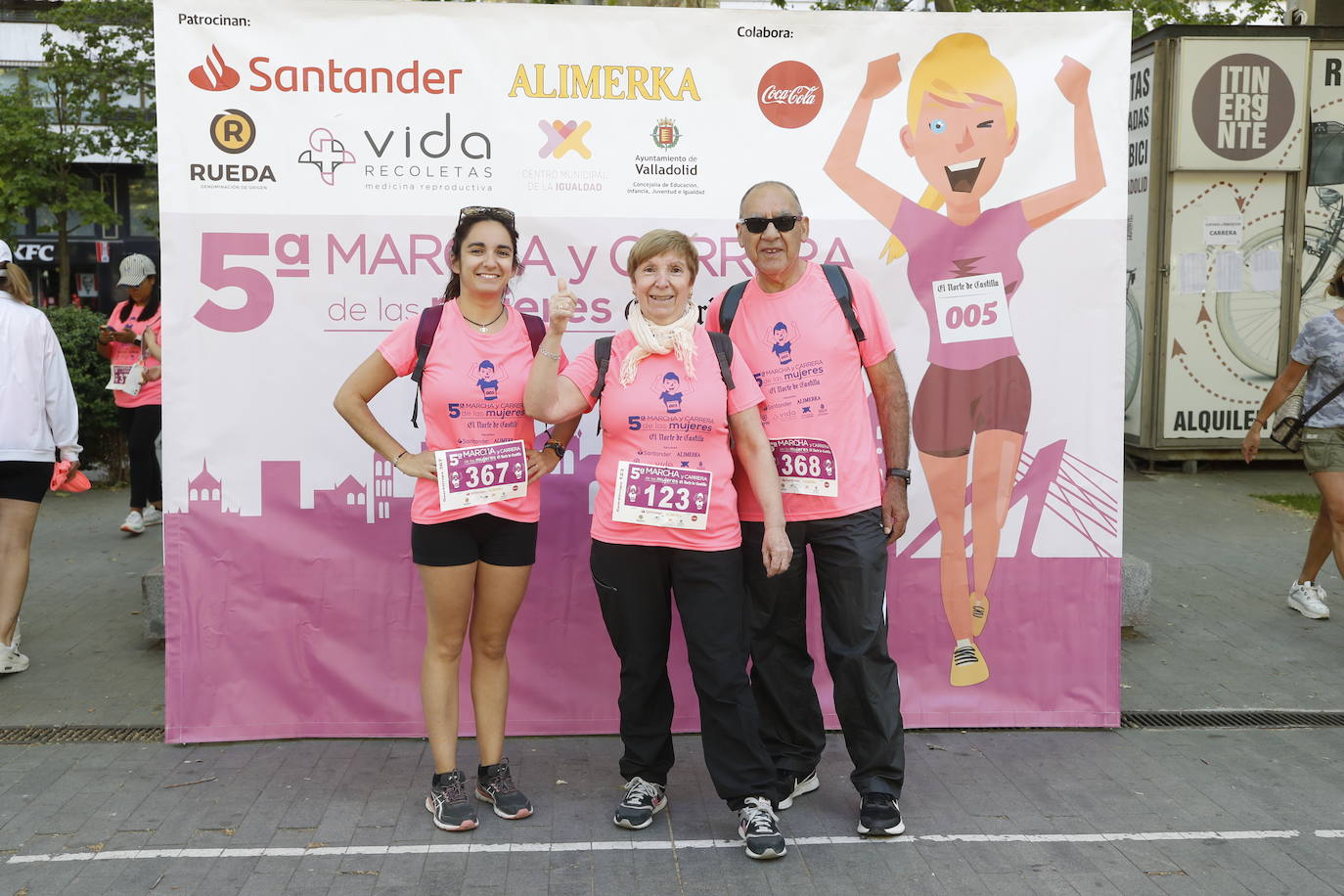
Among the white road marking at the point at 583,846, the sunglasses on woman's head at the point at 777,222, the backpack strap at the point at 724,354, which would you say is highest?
the sunglasses on woman's head at the point at 777,222

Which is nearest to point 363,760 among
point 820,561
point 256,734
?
point 256,734

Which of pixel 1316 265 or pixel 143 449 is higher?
pixel 1316 265

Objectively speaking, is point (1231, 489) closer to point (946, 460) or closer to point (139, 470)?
point (946, 460)

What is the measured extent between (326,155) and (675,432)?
1.87 meters

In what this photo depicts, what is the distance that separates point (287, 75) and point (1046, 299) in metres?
3.02

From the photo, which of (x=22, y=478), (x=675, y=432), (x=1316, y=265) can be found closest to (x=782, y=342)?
(x=675, y=432)

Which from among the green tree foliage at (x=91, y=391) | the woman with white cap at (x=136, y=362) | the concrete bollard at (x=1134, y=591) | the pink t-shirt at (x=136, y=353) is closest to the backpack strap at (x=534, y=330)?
the concrete bollard at (x=1134, y=591)

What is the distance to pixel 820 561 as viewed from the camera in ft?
14.2

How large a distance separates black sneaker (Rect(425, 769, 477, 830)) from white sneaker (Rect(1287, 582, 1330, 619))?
4.78 metres

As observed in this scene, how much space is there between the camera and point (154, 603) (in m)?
6.25

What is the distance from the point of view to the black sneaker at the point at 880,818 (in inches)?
166

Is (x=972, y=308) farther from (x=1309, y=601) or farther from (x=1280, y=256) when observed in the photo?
(x=1280, y=256)

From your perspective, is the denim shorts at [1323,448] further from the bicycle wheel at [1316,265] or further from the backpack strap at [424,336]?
the bicycle wheel at [1316,265]

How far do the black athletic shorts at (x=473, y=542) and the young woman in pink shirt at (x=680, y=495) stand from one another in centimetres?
27
